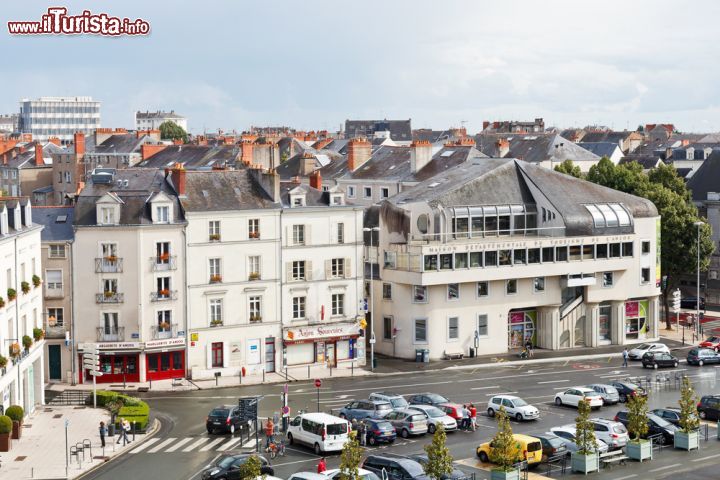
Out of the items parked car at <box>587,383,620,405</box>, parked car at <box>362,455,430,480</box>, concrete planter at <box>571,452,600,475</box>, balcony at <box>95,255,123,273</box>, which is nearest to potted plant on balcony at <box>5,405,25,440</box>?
balcony at <box>95,255,123,273</box>

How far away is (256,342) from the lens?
8838cm

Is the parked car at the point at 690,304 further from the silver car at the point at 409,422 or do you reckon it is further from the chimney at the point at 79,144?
the chimney at the point at 79,144

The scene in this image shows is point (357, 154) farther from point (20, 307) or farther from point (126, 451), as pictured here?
point (126, 451)

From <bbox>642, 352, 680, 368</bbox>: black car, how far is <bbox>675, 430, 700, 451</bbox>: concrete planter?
2757 centimetres

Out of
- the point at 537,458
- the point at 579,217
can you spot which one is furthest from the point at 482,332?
the point at 537,458

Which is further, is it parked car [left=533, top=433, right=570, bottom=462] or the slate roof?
the slate roof

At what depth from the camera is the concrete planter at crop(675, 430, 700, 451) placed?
63406mm

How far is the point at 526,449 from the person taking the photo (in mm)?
59031

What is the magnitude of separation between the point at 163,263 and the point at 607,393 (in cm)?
3193

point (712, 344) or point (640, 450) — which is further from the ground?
point (712, 344)

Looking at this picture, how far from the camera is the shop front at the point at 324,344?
89625 millimetres

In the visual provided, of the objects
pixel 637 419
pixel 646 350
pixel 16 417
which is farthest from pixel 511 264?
pixel 16 417

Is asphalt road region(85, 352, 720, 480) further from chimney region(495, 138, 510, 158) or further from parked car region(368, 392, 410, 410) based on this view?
chimney region(495, 138, 510, 158)

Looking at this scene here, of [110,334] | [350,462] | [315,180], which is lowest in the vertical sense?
[350,462]
